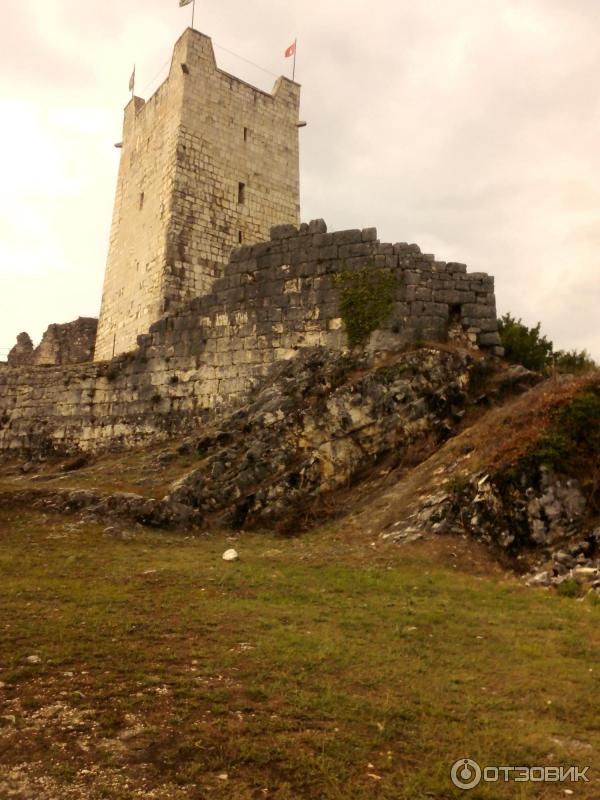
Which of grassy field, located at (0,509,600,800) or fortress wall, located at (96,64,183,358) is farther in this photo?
fortress wall, located at (96,64,183,358)

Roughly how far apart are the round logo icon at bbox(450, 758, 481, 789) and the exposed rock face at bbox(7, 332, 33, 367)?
30.0 meters

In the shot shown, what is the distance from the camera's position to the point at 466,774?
451cm

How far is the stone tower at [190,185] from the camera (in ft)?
72.0

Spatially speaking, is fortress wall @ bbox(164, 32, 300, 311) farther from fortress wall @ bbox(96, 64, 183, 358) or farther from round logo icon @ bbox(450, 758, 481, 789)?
round logo icon @ bbox(450, 758, 481, 789)

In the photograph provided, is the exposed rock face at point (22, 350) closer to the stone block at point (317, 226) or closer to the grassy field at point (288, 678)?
the stone block at point (317, 226)

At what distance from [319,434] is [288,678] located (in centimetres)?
788

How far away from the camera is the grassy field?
14.5 ft

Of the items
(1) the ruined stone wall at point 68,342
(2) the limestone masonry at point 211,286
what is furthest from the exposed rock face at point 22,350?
(2) the limestone masonry at point 211,286

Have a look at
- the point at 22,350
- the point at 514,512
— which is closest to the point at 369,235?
the point at 514,512

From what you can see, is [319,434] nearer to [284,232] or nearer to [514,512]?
[514,512]

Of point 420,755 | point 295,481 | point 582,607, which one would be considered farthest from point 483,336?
point 420,755

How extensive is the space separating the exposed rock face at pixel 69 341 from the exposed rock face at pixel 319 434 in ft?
55.3

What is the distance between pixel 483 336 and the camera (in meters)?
15.1

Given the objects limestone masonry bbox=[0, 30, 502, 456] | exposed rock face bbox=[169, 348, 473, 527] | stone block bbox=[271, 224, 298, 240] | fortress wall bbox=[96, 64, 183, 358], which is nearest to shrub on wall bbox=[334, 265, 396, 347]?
limestone masonry bbox=[0, 30, 502, 456]
